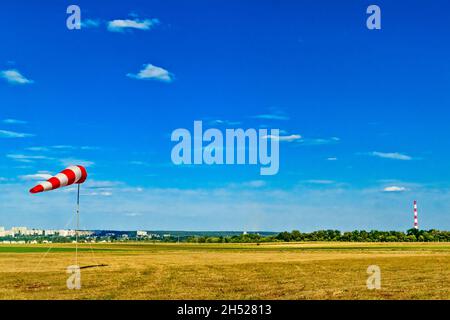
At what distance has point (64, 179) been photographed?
31.8m

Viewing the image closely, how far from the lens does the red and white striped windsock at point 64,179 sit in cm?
3008

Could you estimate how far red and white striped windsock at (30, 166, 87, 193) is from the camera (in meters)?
30.1

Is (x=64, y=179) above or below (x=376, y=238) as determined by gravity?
above

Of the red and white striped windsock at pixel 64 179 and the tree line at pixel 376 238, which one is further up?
the red and white striped windsock at pixel 64 179

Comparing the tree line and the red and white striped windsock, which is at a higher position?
the red and white striped windsock

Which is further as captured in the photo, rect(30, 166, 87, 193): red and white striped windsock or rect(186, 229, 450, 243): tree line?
rect(186, 229, 450, 243): tree line

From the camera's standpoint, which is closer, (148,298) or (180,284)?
(148,298)

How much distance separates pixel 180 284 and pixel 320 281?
352 inches

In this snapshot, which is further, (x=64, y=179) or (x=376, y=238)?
(x=376, y=238)

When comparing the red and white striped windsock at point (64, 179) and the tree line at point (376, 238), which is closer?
the red and white striped windsock at point (64, 179)
